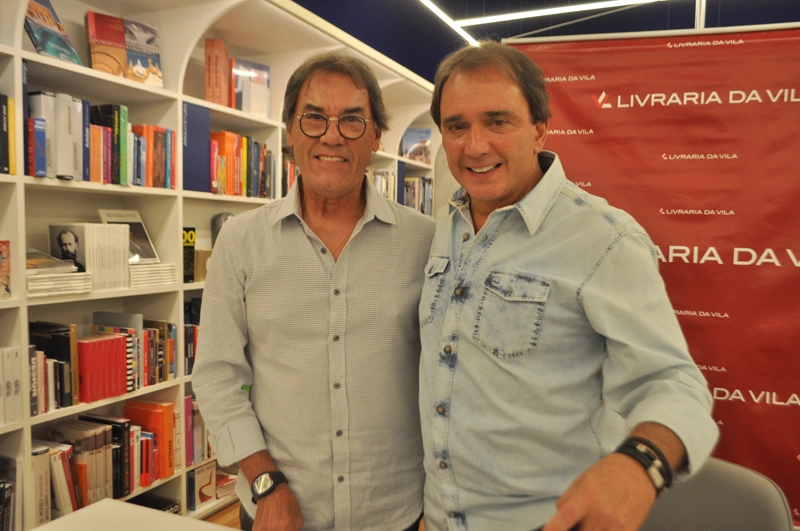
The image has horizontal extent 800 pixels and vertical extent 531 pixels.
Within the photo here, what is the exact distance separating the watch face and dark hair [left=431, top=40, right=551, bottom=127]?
997 mm

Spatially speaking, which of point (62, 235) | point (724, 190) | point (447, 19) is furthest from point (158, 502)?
point (447, 19)

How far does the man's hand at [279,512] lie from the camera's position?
4.28 ft

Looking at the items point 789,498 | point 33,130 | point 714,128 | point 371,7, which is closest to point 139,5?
point 33,130

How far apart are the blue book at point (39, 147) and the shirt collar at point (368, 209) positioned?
52.9 inches

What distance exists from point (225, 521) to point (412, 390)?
88.1 inches

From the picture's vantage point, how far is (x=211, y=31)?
3.23 metres

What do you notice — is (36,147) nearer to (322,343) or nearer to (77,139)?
(77,139)

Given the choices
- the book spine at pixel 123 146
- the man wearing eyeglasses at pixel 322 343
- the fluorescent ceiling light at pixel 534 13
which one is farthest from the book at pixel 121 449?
the fluorescent ceiling light at pixel 534 13

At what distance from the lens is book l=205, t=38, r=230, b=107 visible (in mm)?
3145

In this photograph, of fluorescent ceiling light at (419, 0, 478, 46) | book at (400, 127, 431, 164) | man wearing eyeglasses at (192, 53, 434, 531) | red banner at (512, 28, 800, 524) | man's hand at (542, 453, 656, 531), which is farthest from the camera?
book at (400, 127, 431, 164)

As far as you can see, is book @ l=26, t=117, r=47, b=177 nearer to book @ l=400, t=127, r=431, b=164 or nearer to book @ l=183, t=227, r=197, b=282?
book @ l=183, t=227, r=197, b=282

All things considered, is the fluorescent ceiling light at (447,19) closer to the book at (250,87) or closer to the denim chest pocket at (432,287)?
the book at (250,87)

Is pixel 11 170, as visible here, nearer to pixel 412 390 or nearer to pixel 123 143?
pixel 123 143

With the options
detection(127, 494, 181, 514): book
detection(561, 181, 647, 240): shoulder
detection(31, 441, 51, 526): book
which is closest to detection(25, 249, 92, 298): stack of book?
detection(31, 441, 51, 526): book
